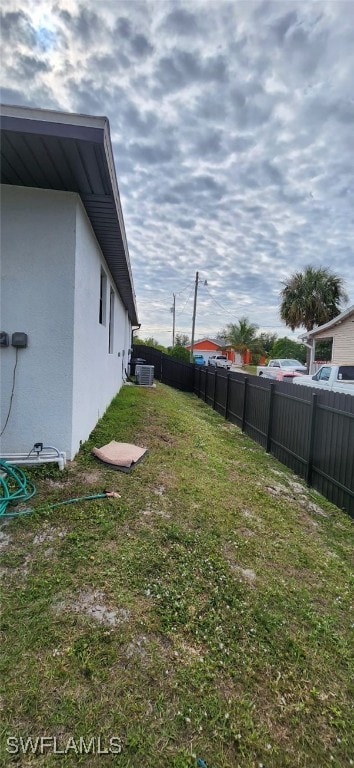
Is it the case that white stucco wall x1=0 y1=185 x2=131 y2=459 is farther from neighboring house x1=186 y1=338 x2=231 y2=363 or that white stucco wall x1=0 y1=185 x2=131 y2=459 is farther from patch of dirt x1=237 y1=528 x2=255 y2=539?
neighboring house x1=186 y1=338 x2=231 y2=363

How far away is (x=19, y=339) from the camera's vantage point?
3590 millimetres

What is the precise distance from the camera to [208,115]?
7.12m

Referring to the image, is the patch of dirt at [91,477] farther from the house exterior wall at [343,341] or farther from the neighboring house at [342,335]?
the house exterior wall at [343,341]

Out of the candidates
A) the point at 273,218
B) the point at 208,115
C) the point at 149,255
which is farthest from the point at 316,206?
the point at 149,255

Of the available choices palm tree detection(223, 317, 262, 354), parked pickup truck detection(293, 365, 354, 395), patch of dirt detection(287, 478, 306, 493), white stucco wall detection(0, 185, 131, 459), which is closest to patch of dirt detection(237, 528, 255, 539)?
patch of dirt detection(287, 478, 306, 493)

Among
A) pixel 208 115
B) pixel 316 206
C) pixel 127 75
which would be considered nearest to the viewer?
pixel 127 75

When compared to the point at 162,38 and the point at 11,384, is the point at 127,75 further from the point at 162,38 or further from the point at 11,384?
the point at 11,384

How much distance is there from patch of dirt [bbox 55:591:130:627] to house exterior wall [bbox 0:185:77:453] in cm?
198

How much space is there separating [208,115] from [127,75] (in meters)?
2.12

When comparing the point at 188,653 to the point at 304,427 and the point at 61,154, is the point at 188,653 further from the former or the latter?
the point at 304,427

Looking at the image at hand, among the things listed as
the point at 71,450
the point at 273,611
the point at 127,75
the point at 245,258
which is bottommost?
the point at 273,611

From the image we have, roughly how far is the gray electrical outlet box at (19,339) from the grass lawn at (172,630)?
136cm

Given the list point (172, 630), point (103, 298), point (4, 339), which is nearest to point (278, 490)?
point (172, 630)

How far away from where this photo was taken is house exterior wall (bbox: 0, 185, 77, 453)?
11.7 feet
